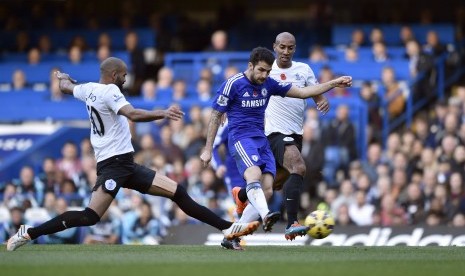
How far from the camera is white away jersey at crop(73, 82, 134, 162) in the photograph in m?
12.9

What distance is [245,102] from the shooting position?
13.1m

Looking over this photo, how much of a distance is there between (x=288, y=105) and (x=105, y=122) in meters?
2.42

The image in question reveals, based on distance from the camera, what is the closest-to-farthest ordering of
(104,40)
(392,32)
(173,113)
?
(173,113) < (392,32) < (104,40)

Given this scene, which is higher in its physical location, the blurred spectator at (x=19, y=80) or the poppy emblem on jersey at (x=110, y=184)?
the blurred spectator at (x=19, y=80)

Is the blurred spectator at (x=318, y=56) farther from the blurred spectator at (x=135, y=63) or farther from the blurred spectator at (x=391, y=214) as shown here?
the blurred spectator at (x=391, y=214)

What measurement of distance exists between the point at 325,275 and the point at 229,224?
318 cm

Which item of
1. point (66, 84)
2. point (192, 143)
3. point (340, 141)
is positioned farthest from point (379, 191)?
point (66, 84)

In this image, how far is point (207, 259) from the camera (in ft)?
39.3

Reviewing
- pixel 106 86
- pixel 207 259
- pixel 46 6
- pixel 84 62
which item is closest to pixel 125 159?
pixel 106 86

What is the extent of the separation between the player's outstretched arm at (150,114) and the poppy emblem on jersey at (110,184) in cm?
77

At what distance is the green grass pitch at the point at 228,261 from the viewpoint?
10602 millimetres

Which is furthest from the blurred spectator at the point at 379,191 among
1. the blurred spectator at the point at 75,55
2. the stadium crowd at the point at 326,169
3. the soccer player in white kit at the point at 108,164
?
the blurred spectator at the point at 75,55

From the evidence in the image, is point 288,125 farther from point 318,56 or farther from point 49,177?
point 318,56

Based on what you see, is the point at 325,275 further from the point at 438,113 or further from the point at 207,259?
the point at 438,113
